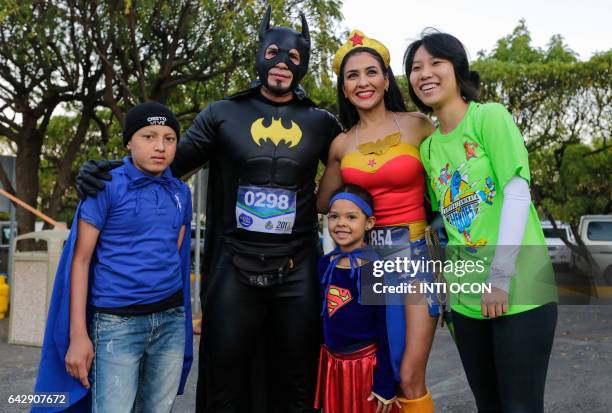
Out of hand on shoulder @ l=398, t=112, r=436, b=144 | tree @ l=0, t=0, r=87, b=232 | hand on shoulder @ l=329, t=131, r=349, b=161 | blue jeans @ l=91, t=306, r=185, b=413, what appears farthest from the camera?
tree @ l=0, t=0, r=87, b=232

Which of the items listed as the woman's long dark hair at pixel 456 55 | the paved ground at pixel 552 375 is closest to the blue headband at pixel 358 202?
the woman's long dark hair at pixel 456 55

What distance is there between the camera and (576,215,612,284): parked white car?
461 inches

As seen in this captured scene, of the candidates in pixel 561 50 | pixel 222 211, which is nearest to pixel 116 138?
pixel 222 211

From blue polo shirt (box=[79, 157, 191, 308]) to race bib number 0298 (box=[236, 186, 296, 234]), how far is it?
0.44 metres

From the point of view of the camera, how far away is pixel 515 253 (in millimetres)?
2135

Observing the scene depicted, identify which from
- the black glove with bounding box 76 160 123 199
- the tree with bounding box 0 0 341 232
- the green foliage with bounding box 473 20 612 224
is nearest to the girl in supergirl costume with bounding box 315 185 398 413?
the black glove with bounding box 76 160 123 199

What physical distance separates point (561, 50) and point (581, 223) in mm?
8789

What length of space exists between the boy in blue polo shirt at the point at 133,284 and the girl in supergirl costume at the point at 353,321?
28.1 inches

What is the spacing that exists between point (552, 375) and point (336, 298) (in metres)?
3.46

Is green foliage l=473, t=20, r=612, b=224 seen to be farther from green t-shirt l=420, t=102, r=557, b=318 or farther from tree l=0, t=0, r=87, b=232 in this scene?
green t-shirt l=420, t=102, r=557, b=318

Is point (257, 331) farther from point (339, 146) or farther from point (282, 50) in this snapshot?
point (282, 50)

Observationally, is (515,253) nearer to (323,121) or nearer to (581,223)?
(323,121)

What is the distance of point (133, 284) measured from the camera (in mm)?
2410

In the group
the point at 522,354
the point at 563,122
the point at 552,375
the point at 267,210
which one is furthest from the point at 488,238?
the point at 563,122
